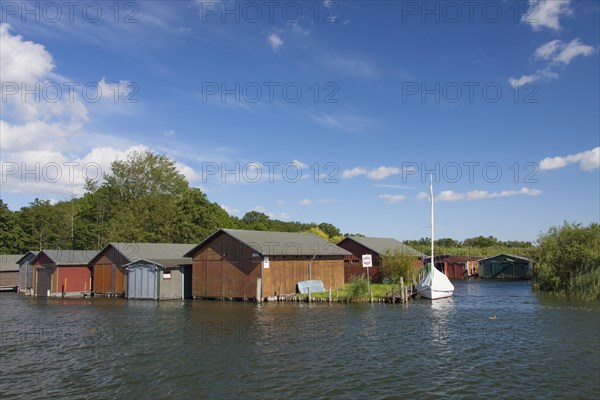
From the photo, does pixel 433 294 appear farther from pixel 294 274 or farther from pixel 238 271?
pixel 238 271

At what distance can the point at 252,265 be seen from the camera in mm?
40469

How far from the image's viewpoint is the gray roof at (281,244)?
41094 millimetres

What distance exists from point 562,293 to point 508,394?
102 feet

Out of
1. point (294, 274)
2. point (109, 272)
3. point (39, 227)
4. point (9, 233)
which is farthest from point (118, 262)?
point (39, 227)

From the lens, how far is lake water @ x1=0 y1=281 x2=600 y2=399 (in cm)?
1647

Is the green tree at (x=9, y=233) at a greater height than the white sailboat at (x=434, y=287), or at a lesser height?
greater

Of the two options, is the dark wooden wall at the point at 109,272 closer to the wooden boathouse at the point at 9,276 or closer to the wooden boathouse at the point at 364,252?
the wooden boathouse at the point at 9,276

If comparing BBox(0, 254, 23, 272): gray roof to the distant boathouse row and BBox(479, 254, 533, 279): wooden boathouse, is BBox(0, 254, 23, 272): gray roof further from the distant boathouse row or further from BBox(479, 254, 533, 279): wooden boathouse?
BBox(479, 254, 533, 279): wooden boathouse

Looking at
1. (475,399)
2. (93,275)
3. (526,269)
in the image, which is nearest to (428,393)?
(475,399)

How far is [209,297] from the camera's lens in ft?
141

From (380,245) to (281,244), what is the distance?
18.4m

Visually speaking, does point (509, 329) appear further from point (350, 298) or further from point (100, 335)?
point (100, 335)

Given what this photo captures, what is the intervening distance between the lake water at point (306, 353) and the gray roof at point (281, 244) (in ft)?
24.6

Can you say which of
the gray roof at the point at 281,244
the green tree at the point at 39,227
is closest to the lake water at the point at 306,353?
the gray roof at the point at 281,244
